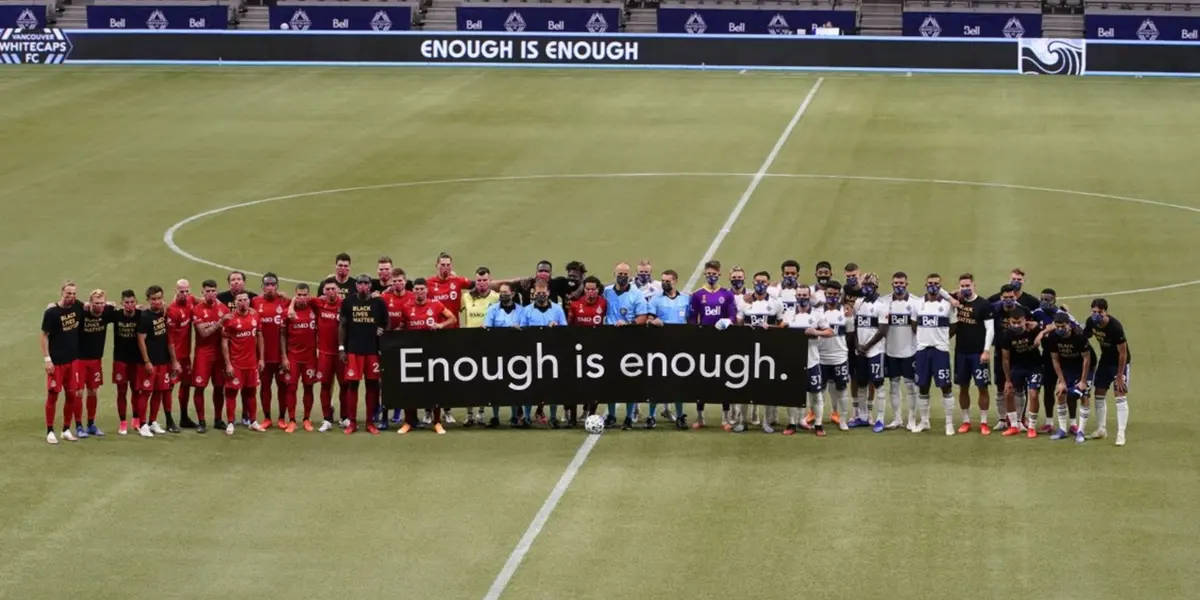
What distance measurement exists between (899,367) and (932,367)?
410mm

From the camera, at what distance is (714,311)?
22.8m

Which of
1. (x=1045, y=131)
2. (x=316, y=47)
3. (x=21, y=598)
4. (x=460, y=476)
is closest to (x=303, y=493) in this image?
(x=460, y=476)

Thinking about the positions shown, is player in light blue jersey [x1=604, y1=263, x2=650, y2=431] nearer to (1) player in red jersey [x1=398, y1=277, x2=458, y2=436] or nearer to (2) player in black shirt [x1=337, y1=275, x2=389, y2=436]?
(1) player in red jersey [x1=398, y1=277, x2=458, y2=436]

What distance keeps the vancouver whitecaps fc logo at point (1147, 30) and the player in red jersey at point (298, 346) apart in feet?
159

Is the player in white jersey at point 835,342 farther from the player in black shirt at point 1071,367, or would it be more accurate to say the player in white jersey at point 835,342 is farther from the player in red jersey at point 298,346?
the player in red jersey at point 298,346

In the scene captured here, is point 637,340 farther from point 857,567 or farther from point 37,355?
point 37,355

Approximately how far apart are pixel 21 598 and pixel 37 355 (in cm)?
1055

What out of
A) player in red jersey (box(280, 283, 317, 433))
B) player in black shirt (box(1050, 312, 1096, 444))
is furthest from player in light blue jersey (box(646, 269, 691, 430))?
player in black shirt (box(1050, 312, 1096, 444))

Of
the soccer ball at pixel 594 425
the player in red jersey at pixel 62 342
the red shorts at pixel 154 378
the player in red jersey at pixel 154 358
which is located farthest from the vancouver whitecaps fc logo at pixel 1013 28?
the player in red jersey at pixel 62 342

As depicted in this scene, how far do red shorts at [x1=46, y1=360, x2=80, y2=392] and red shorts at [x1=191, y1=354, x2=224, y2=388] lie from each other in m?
1.38

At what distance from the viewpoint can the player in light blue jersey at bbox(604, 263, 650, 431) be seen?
22875 mm

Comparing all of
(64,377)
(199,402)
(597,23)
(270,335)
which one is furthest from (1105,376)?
(597,23)

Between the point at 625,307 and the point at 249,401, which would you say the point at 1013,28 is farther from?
the point at 249,401

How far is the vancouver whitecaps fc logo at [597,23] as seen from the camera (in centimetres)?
6762
